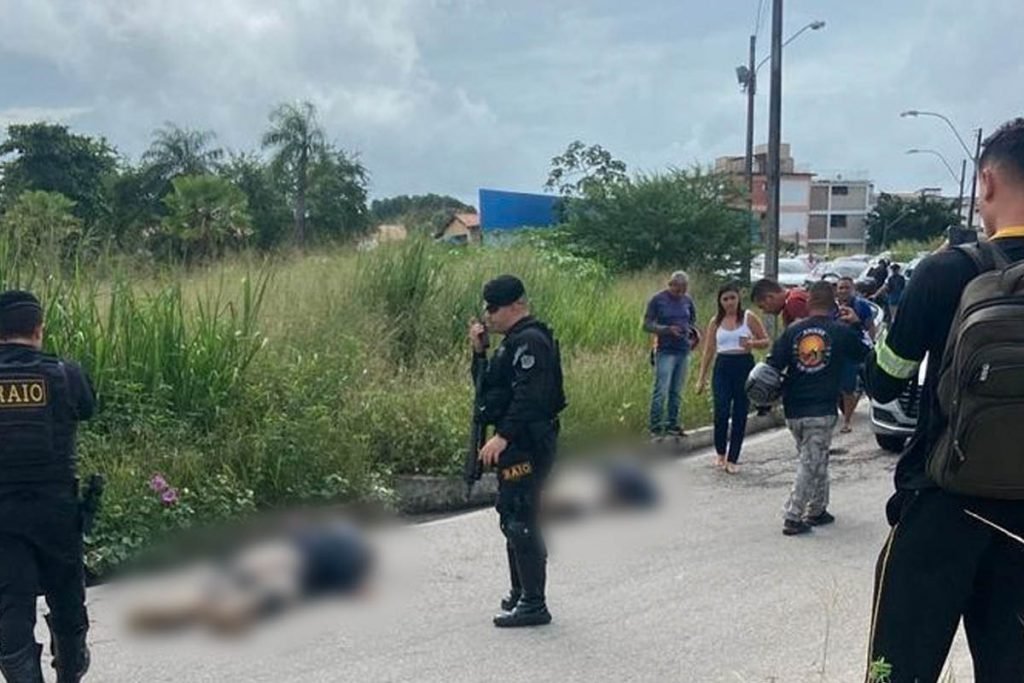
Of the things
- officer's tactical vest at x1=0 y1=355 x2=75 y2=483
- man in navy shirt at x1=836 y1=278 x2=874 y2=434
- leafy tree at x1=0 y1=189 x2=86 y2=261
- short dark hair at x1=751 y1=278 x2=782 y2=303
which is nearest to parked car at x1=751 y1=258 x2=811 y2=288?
man in navy shirt at x1=836 y1=278 x2=874 y2=434

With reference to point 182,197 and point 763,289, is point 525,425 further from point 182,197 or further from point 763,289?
point 182,197

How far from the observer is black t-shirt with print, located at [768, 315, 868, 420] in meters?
7.73

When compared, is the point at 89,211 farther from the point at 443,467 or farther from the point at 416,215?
the point at 443,467

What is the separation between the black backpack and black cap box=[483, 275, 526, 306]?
3223mm

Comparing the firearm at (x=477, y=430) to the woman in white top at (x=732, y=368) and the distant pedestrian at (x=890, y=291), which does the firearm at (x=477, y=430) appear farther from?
the distant pedestrian at (x=890, y=291)

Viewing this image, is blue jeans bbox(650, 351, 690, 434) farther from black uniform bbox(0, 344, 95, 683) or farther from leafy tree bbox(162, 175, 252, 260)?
leafy tree bbox(162, 175, 252, 260)

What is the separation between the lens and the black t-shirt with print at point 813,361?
Result: 25.4 feet

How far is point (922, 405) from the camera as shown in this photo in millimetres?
2883

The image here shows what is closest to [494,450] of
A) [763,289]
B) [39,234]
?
[39,234]

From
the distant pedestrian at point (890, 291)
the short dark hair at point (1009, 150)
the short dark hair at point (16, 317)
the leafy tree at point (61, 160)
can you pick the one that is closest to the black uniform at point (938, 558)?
the short dark hair at point (1009, 150)

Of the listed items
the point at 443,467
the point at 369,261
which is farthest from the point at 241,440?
the point at 369,261

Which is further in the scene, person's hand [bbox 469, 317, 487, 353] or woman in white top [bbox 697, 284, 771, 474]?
woman in white top [bbox 697, 284, 771, 474]

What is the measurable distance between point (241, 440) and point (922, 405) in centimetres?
623

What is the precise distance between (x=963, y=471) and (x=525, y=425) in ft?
10.4
